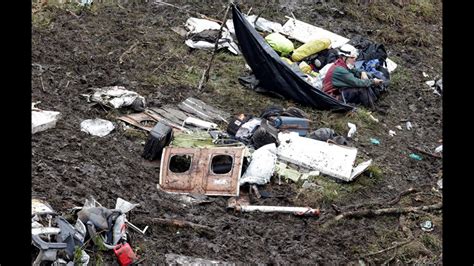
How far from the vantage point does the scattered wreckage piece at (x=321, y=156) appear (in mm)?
7699

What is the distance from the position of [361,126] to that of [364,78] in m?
1.07

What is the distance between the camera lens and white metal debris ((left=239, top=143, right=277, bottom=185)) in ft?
23.7

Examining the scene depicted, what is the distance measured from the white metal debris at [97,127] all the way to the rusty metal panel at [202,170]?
1020 millimetres

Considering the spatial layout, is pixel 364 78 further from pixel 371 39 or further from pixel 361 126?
pixel 371 39

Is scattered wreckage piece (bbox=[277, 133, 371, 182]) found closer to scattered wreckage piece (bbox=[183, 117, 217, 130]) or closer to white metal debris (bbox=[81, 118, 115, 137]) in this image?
scattered wreckage piece (bbox=[183, 117, 217, 130])

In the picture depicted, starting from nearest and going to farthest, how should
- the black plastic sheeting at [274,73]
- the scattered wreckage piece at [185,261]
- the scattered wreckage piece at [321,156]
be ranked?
1. the scattered wreckage piece at [185,261]
2. the scattered wreckage piece at [321,156]
3. the black plastic sheeting at [274,73]

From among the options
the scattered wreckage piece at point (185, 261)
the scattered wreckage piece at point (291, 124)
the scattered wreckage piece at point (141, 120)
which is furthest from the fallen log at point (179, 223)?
the scattered wreckage piece at point (291, 124)

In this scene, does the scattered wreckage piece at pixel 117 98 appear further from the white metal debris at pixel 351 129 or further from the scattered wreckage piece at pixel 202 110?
the white metal debris at pixel 351 129

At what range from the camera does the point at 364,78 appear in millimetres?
10141

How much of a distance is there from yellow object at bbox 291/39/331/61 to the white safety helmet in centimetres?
46

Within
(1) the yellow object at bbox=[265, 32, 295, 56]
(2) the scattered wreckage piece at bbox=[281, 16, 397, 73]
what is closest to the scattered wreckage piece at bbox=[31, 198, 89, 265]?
(1) the yellow object at bbox=[265, 32, 295, 56]

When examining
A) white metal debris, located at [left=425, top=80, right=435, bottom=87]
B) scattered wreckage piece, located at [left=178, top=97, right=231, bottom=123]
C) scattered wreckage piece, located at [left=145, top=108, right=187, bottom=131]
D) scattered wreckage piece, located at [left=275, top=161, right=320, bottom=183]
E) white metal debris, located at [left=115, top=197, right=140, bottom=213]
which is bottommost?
white metal debris, located at [left=425, top=80, right=435, bottom=87]
